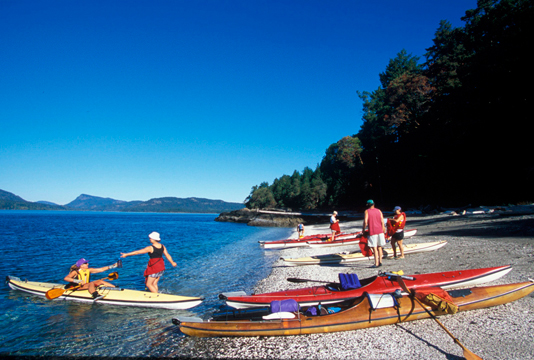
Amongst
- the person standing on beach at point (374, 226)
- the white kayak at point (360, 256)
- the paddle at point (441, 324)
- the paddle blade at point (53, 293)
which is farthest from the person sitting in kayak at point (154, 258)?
the white kayak at point (360, 256)

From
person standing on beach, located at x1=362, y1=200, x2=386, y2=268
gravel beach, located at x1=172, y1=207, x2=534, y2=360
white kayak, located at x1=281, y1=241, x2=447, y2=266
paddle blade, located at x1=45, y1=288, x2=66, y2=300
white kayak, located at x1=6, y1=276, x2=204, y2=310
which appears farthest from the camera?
white kayak, located at x1=281, y1=241, x2=447, y2=266

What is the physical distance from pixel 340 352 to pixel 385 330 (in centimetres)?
116

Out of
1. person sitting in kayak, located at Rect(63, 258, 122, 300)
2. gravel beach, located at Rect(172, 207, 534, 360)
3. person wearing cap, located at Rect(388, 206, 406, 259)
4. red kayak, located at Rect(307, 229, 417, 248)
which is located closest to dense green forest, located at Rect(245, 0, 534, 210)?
red kayak, located at Rect(307, 229, 417, 248)

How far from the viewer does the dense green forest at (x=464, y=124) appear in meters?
24.0

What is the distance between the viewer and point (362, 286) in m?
6.38

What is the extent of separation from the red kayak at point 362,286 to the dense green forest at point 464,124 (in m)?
22.7

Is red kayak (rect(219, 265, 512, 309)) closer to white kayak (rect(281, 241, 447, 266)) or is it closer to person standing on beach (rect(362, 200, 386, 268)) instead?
person standing on beach (rect(362, 200, 386, 268))

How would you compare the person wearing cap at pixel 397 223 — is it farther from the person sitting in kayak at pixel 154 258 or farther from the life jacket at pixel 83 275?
the life jacket at pixel 83 275

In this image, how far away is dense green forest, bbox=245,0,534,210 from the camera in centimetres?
2400

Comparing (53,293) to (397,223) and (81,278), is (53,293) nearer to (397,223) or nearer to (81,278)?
(81,278)

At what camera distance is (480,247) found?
1058 cm

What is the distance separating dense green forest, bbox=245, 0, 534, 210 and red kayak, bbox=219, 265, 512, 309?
2269 cm

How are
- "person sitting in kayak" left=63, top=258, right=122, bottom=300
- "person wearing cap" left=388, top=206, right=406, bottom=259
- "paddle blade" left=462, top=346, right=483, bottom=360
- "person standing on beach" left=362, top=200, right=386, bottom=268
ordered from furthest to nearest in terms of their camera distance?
"person wearing cap" left=388, top=206, right=406, bottom=259
"person standing on beach" left=362, top=200, right=386, bottom=268
"person sitting in kayak" left=63, top=258, right=122, bottom=300
"paddle blade" left=462, top=346, right=483, bottom=360

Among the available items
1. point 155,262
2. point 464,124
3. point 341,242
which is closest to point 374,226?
point 155,262
